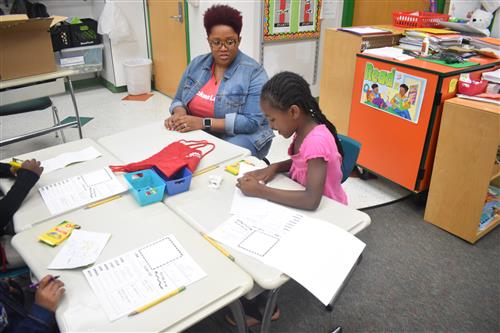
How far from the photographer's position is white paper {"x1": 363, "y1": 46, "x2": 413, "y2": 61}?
2.54 meters

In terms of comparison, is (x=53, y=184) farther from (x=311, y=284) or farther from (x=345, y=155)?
(x=345, y=155)

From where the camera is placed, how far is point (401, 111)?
252 cm

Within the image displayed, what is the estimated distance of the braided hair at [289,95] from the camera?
59.4 inches

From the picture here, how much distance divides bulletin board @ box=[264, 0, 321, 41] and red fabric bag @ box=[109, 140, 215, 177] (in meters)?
2.13

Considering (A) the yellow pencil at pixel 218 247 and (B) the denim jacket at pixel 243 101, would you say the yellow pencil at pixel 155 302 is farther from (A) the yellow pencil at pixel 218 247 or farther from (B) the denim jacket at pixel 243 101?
(B) the denim jacket at pixel 243 101

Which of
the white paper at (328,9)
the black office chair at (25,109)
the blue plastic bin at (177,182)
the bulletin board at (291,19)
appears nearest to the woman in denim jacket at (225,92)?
the blue plastic bin at (177,182)

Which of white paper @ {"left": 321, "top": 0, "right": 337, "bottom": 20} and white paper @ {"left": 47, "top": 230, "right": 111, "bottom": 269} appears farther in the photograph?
white paper @ {"left": 321, "top": 0, "right": 337, "bottom": 20}

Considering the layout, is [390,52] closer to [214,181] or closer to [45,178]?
[214,181]

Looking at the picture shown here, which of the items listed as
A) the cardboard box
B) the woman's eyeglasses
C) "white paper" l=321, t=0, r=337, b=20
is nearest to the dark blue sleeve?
the woman's eyeglasses

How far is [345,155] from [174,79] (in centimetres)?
320

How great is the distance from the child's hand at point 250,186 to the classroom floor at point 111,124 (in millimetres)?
1448

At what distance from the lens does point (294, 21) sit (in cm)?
372

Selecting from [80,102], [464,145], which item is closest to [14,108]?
[80,102]

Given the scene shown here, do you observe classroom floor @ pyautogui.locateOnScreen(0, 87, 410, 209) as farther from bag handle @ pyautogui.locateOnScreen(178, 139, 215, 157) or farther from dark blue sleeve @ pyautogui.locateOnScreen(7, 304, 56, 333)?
dark blue sleeve @ pyautogui.locateOnScreen(7, 304, 56, 333)
